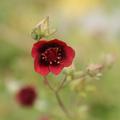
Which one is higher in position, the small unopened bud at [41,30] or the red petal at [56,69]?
the small unopened bud at [41,30]

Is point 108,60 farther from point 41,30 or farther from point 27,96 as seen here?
point 27,96

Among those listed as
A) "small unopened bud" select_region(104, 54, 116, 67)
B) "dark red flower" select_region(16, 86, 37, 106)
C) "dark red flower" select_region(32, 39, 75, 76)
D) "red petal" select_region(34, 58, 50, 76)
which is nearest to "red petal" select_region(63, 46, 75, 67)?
"dark red flower" select_region(32, 39, 75, 76)

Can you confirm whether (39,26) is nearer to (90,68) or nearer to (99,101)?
(90,68)

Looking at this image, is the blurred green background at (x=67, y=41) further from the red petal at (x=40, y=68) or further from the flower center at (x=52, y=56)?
the red petal at (x=40, y=68)

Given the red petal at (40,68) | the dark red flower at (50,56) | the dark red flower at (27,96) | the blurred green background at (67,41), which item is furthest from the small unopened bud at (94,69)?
the dark red flower at (27,96)

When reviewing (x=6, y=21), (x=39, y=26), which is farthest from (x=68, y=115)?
(x=6, y=21)

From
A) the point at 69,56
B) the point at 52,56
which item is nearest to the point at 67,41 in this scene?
the point at 52,56
